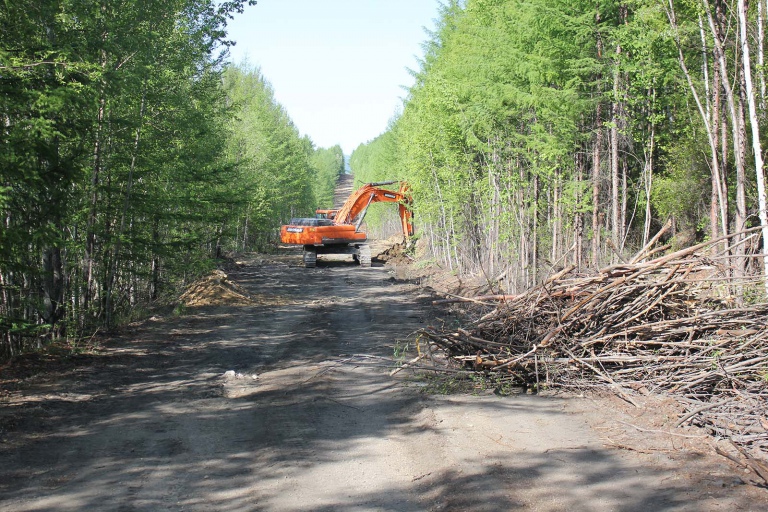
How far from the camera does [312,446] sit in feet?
22.4

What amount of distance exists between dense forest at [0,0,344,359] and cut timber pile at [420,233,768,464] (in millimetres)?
5894

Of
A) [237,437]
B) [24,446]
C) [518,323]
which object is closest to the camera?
[24,446]

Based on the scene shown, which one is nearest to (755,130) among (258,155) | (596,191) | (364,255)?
(596,191)

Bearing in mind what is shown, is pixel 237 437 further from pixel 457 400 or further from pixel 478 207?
pixel 478 207

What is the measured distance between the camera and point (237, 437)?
7156 mm

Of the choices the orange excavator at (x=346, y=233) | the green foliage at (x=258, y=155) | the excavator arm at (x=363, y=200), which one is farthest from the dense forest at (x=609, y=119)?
the green foliage at (x=258, y=155)

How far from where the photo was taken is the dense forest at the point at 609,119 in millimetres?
13469

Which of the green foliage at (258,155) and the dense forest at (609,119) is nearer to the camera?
the dense forest at (609,119)

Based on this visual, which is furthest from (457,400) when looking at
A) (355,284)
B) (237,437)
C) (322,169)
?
(322,169)

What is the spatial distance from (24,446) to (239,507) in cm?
285

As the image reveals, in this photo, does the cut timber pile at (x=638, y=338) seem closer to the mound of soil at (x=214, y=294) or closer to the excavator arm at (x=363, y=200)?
the mound of soil at (x=214, y=294)

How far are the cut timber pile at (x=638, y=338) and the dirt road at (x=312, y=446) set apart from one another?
53 cm

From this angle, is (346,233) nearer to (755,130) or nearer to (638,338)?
(755,130)

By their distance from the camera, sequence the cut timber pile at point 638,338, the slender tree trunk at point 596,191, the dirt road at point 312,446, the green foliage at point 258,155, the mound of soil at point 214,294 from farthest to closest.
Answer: the green foliage at point 258,155 → the mound of soil at point 214,294 → the slender tree trunk at point 596,191 → the cut timber pile at point 638,338 → the dirt road at point 312,446
